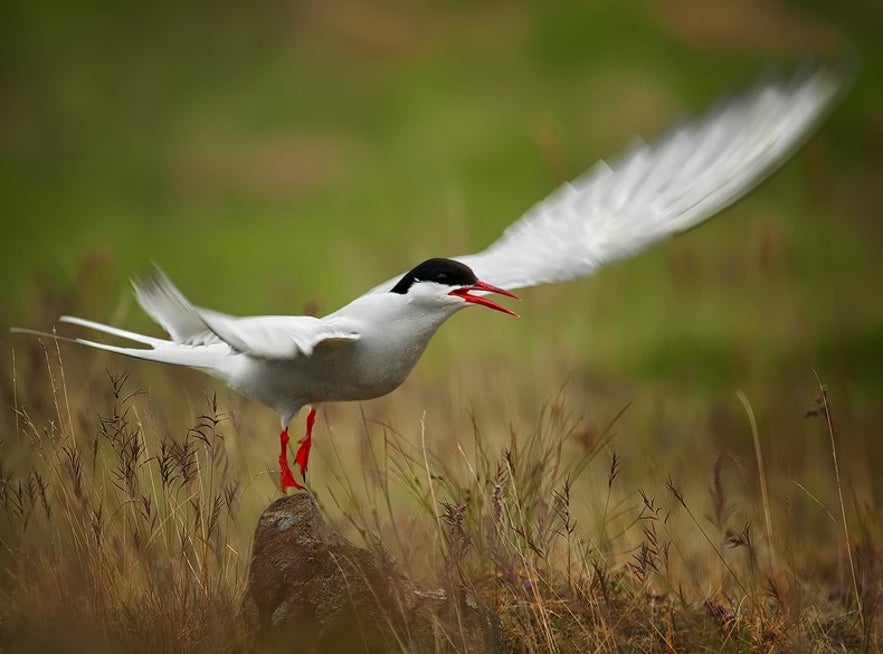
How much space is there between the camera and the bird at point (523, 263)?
145 inches

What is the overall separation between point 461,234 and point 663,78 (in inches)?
352

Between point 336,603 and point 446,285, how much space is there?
3.38 ft

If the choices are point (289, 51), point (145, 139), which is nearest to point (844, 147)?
point (289, 51)

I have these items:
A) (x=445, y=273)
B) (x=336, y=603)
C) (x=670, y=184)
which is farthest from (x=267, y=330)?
(x=670, y=184)

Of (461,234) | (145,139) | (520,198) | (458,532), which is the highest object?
(145,139)

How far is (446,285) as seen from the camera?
3.70 m

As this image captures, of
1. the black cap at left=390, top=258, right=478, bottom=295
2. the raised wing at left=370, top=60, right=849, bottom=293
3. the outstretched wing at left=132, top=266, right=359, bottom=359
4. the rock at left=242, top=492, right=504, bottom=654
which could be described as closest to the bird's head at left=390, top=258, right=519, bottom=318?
the black cap at left=390, top=258, right=478, bottom=295

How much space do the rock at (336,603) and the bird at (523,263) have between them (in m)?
0.47

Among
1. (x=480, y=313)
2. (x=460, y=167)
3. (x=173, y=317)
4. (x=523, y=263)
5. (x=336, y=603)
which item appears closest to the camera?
(x=336, y=603)

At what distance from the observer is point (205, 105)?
15.8m

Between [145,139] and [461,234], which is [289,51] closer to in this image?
[145,139]

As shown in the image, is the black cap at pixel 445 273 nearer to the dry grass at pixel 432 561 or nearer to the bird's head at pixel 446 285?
the bird's head at pixel 446 285

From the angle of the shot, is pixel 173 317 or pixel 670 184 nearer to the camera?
pixel 173 317

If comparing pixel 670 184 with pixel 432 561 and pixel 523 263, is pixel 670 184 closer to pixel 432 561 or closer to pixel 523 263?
pixel 523 263
